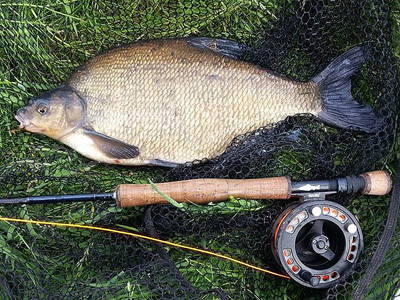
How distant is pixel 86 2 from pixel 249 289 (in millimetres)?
1420

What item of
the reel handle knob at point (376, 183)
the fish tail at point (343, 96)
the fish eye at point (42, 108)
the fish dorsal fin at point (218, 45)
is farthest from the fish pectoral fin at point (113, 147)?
the reel handle knob at point (376, 183)

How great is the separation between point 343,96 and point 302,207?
562mm

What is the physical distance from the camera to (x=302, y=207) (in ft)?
6.05

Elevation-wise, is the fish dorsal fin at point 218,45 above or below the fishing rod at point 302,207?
above

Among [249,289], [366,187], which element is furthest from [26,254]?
[366,187]

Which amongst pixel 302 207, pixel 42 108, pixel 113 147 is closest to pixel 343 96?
pixel 302 207

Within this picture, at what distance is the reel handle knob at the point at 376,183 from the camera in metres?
1.88

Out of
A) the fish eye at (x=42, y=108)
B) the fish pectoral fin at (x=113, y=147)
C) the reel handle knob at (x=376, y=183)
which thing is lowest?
the fish pectoral fin at (x=113, y=147)

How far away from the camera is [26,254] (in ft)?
6.60

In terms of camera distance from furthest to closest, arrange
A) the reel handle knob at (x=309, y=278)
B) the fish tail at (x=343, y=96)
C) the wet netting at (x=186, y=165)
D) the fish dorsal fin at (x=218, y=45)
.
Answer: the fish dorsal fin at (x=218, y=45) < the fish tail at (x=343, y=96) < the wet netting at (x=186, y=165) < the reel handle knob at (x=309, y=278)

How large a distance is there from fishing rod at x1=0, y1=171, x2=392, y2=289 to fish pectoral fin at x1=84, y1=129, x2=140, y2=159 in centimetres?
29

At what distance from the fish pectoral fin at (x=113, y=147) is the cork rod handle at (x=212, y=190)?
0.30 meters

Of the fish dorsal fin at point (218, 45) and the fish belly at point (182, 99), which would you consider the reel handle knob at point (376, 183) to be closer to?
the fish belly at point (182, 99)

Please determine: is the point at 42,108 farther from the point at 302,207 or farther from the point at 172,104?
the point at 302,207
